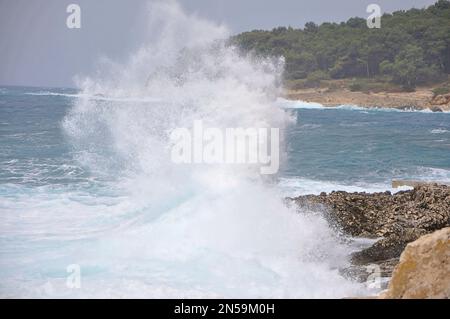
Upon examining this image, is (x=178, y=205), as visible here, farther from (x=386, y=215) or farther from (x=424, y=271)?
(x=424, y=271)

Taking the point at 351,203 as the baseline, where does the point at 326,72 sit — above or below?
above

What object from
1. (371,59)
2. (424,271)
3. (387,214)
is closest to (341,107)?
(371,59)

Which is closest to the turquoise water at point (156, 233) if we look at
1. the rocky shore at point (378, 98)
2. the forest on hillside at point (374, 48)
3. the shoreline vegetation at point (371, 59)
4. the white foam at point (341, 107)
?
the white foam at point (341, 107)

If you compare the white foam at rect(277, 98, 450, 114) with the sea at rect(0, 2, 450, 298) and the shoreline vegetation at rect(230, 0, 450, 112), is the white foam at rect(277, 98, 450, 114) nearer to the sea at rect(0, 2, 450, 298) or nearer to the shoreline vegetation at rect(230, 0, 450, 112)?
the shoreline vegetation at rect(230, 0, 450, 112)

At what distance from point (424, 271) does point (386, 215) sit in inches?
233

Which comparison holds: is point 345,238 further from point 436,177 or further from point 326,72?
point 326,72

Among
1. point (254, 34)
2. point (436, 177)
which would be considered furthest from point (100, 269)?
point (254, 34)

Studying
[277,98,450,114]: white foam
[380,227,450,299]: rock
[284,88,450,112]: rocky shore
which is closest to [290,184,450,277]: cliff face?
[380,227,450,299]: rock

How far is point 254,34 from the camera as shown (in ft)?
376

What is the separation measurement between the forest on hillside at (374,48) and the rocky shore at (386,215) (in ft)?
233

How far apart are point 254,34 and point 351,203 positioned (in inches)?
4124

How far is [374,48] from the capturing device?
98812 mm
